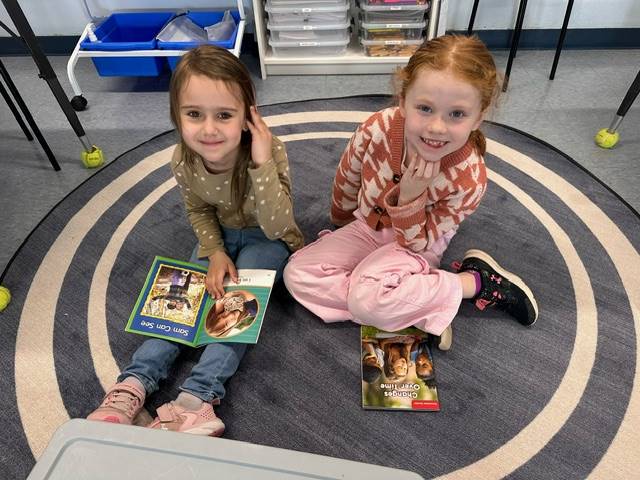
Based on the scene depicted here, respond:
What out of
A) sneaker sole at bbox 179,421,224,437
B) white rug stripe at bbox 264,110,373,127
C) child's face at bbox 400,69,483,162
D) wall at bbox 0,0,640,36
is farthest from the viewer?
wall at bbox 0,0,640,36

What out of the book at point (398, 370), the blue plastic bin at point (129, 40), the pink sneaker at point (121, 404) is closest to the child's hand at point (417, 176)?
the book at point (398, 370)

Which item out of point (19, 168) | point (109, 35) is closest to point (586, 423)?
point (19, 168)

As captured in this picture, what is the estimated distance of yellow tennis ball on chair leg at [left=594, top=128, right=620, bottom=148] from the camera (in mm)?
1559

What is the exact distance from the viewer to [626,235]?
1.29 metres

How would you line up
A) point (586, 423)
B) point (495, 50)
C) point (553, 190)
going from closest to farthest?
point (586, 423) → point (553, 190) → point (495, 50)

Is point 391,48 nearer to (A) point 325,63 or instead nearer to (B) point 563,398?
(A) point 325,63

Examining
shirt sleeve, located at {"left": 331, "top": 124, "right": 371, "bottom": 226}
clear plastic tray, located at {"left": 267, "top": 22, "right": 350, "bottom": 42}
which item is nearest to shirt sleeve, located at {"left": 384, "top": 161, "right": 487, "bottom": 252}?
shirt sleeve, located at {"left": 331, "top": 124, "right": 371, "bottom": 226}

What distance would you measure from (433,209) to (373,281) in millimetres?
210

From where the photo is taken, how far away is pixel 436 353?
3.56 feet

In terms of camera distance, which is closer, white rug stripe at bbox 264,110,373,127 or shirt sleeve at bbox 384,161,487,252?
shirt sleeve at bbox 384,161,487,252

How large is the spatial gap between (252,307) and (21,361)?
0.58 m

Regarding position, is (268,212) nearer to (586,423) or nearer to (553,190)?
(586,423)

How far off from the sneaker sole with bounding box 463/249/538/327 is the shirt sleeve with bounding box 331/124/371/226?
0.34 m

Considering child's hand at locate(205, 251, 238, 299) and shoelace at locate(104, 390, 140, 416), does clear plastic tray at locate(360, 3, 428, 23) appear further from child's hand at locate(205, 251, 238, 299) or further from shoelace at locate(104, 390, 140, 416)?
shoelace at locate(104, 390, 140, 416)
